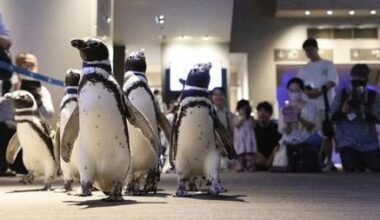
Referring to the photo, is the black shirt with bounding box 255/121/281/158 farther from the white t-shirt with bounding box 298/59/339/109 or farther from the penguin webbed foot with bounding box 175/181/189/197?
the penguin webbed foot with bounding box 175/181/189/197

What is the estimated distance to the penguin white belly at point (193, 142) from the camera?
2.83 metres

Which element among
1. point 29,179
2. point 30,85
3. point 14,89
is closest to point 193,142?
point 29,179

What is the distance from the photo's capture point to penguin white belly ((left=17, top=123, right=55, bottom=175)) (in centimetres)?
349

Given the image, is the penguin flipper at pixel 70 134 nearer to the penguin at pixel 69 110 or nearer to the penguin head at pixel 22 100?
the penguin at pixel 69 110

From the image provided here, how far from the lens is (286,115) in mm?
6250

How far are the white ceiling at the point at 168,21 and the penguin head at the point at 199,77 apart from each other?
7.22 m

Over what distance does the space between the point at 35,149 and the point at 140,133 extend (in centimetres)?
99

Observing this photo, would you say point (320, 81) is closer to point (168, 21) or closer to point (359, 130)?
point (359, 130)

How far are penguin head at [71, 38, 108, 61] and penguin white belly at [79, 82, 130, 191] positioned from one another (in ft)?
0.44

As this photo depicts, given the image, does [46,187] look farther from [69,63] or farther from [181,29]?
[181,29]

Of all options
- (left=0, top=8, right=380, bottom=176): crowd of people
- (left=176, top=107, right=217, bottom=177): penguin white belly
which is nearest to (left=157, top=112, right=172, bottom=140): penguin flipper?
(left=176, top=107, right=217, bottom=177): penguin white belly

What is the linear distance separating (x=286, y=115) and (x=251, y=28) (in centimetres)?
697

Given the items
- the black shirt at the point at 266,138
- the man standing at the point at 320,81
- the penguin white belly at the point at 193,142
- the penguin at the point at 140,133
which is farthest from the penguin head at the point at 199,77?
the black shirt at the point at 266,138

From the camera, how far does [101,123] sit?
2404 mm
